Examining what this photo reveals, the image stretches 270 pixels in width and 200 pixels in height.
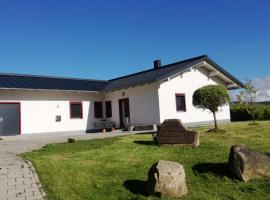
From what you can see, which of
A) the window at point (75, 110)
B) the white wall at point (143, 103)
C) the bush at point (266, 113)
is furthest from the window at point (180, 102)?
the bush at point (266, 113)

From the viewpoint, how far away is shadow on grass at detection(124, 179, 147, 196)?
6.97 m

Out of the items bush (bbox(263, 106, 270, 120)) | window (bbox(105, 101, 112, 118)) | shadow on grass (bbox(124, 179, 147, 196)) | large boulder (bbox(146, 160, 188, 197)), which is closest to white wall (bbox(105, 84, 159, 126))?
window (bbox(105, 101, 112, 118))

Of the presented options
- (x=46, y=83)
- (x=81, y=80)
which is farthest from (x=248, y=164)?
(x=81, y=80)

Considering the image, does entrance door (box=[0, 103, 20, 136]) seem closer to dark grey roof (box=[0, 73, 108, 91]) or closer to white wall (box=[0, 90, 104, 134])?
white wall (box=[0, 90, 104, 134])

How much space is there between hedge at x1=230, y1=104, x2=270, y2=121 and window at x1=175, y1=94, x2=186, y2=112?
6001mm

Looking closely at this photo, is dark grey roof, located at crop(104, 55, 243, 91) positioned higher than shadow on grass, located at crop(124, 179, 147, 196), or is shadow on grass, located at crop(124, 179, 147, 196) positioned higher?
dark grey roof, located at crop(104, 55, 243, 91)

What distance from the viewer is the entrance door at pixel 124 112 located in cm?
2258

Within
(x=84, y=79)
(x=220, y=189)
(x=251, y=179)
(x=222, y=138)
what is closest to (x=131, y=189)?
(x=220, y=189)

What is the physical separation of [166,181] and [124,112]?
54.1 ft

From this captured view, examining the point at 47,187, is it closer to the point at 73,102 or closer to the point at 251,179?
the point at 251,179

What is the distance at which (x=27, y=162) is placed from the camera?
29.5ft

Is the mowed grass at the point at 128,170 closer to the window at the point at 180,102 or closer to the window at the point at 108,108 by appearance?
the window at the point at 180,102

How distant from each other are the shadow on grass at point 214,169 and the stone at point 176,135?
2132mm

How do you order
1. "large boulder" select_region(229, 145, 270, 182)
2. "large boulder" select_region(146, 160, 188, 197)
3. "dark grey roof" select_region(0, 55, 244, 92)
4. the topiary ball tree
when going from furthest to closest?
"dark grey roof" select_region(0, 55, 244, 92), the topiary ball tree, "large boulder" select_region(229, 145, 270, 182), "large boulder" select_region(146, 160, 188, 197)
